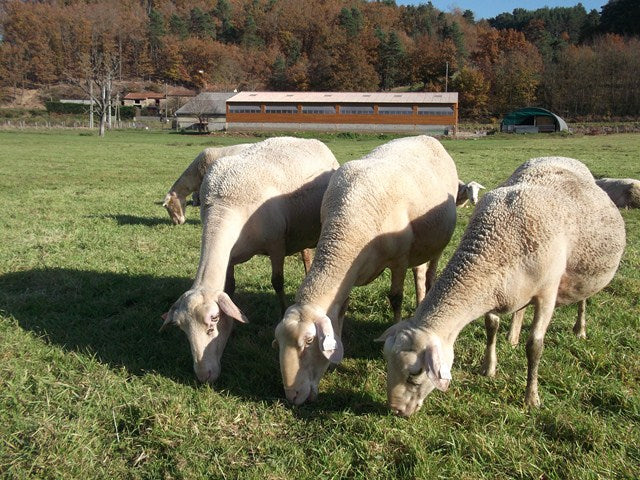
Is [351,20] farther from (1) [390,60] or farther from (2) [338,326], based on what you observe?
(2) [338,326]

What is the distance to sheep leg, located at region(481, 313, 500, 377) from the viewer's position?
458cm

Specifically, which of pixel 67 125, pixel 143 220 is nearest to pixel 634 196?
pixel 143 220

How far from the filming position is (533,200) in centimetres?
408

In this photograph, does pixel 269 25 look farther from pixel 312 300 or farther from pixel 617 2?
pixel 312 300

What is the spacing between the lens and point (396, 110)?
66.1 meters

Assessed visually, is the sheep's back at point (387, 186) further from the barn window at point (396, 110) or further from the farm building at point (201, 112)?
the farm building at point (201, 112)

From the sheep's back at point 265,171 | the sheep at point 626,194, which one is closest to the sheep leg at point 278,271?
the sheep's back at point 265,171

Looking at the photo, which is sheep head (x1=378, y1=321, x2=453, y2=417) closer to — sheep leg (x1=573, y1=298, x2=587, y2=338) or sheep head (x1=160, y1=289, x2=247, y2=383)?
sheep head (x1=160, y1=289, x2=247, y2=383)

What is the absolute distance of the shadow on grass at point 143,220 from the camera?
11289 millimetres

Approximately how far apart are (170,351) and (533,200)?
11.9 ft

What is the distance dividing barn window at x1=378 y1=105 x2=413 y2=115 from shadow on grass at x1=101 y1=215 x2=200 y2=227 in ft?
189

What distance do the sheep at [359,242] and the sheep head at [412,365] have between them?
18.7 inches

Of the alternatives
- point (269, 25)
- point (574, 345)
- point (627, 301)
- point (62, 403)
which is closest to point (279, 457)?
point (62, 403)

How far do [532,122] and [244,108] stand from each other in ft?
122
